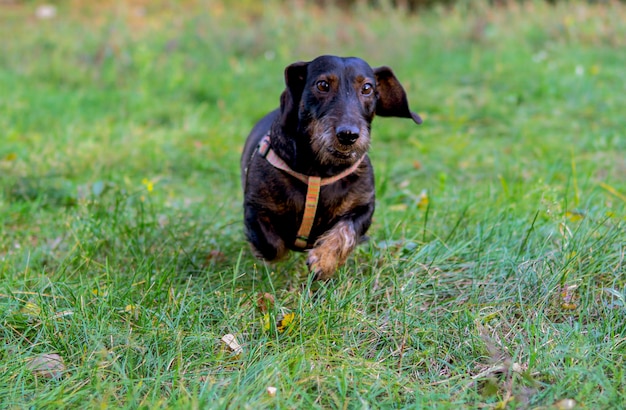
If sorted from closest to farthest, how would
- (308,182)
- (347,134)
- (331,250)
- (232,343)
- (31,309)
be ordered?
(232,343), (31,309), (347,134), (331,250), (308,182)

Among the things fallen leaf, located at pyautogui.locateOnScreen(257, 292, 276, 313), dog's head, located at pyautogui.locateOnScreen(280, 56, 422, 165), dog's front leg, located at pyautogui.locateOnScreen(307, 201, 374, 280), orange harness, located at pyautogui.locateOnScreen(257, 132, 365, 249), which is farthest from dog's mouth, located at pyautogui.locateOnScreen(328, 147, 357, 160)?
fallen leaf, located at pyautogui.locateOnScreen(257, 292, 276, 313)

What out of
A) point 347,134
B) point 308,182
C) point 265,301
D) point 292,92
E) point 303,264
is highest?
point 292,92

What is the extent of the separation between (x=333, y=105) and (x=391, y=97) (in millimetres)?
579

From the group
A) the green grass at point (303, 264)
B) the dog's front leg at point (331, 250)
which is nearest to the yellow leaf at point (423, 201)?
the green grass at point (303, 264)

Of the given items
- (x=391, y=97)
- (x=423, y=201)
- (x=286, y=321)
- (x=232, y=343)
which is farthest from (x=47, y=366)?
(x=423, y=201)

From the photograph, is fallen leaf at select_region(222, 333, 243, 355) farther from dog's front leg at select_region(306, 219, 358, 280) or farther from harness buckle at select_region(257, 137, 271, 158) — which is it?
harness buckle at select_region(257, 137, 271, 158)

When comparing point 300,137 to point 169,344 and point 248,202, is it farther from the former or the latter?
point 169,344

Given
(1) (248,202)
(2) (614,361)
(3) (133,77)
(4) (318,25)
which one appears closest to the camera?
(2) (614,361)

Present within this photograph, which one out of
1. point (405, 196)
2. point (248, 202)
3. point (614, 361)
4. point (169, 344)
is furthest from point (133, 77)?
point (614, 361)

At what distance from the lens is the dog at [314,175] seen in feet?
10.9

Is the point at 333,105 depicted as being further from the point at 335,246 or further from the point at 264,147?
→ the point at 335,246

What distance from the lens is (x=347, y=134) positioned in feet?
10.4

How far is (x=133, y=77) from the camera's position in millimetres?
8758

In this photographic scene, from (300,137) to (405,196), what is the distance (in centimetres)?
160
